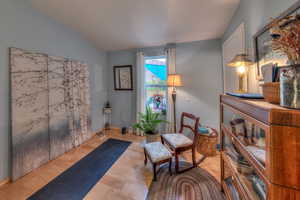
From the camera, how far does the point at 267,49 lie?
124cm

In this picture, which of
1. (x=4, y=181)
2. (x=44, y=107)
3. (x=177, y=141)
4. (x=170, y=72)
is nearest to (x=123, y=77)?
(x=170, y=72)

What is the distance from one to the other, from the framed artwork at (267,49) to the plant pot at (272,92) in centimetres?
35

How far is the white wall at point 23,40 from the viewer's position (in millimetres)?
1713

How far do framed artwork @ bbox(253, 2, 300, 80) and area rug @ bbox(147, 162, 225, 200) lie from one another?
152 cm

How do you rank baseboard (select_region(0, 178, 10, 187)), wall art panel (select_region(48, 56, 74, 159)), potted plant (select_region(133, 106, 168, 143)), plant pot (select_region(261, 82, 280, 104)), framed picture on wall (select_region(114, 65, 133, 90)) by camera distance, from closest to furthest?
plant pot (select_region(261, 82, 280, 104))
baseboard (select_region(0, 178, 10, 187))
wall art panel (select_region(48, 56, 74, 159))
potted plant (select_region(133, 106, 168, 143))
framed picture on wall (select_region(114, 65, 133, 90))

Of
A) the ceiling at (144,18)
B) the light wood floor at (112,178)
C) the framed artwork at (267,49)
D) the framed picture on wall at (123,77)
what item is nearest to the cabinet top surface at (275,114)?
the framed artwork at (267,49)

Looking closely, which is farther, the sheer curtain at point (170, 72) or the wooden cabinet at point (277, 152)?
the sheer curtain at point (170, 72)

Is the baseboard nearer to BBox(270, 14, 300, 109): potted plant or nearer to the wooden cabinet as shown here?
the wooden cabinet

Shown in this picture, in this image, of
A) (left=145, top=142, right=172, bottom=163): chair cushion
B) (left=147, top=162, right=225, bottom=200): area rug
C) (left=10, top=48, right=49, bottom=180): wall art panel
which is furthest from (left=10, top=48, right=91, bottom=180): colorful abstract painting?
(left=147, top=162, right=225, bottom=200): area rug

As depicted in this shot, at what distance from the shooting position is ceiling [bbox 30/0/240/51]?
195 cm

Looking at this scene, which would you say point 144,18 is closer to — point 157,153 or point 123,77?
point 123,77

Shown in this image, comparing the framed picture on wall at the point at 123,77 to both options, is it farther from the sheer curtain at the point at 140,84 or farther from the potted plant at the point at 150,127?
the potted plant at the point at 150,127

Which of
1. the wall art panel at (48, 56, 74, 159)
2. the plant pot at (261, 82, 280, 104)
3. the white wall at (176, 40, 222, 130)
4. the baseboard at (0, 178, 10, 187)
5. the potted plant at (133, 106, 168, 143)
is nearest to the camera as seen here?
the plant pot at (261, 82, 280, 104)

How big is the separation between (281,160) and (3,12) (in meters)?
3.24
